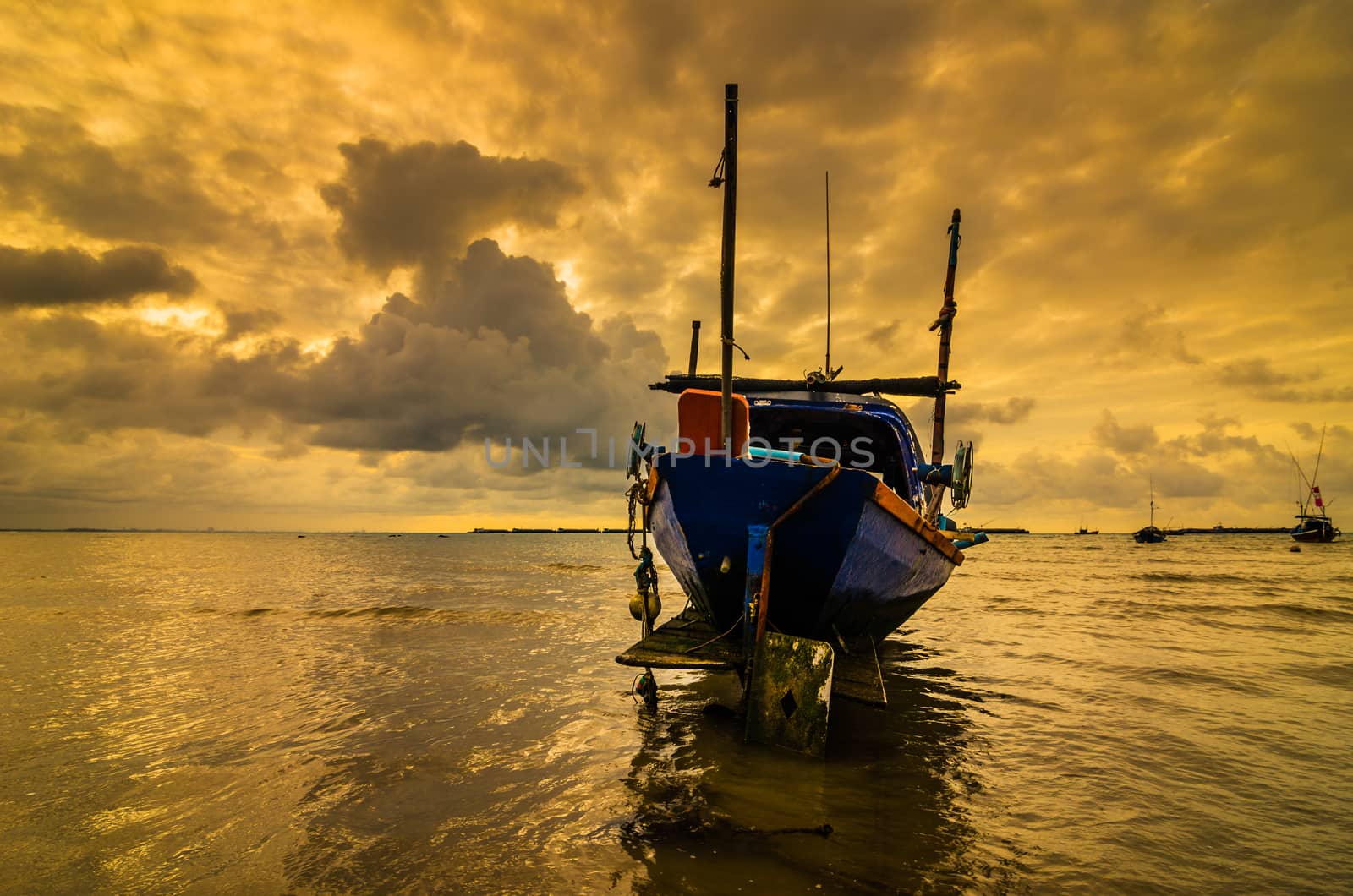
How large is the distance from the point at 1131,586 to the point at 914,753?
24570 millimetres

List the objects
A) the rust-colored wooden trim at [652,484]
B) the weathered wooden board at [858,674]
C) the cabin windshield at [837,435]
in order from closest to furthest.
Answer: the weathered wooden board at [858,674], the rust-colored wooden trim at [652,484], the cabin windshield at [837,435]

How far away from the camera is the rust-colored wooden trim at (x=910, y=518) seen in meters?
5.38

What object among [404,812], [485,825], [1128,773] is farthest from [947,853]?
[404,812]

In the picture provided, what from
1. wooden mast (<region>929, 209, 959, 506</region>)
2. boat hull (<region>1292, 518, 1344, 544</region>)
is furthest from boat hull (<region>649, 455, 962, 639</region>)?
boat hull (<region>1292, 518, 1344, 544</region>)

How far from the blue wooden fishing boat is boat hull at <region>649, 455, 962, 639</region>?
0.01 m

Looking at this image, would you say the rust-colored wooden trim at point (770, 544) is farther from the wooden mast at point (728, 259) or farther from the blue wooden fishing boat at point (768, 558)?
the wooden mast at point (728, 259)

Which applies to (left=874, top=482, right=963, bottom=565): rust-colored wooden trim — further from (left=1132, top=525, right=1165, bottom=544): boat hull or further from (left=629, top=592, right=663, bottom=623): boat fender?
(left=1132, top=525, right=1165, bottom=544): boat hull

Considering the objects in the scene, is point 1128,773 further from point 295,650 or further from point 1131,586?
point 1131,586

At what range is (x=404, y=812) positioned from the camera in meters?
4.09

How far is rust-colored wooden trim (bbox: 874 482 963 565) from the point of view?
5.38 meters

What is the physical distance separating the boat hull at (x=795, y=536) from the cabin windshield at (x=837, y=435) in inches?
105

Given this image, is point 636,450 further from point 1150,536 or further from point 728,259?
point 1150,536

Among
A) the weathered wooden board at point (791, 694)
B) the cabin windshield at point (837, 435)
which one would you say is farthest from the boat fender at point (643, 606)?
the cabin windshield at point (837, 435)

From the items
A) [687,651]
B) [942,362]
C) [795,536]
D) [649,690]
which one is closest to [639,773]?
[687,651]
